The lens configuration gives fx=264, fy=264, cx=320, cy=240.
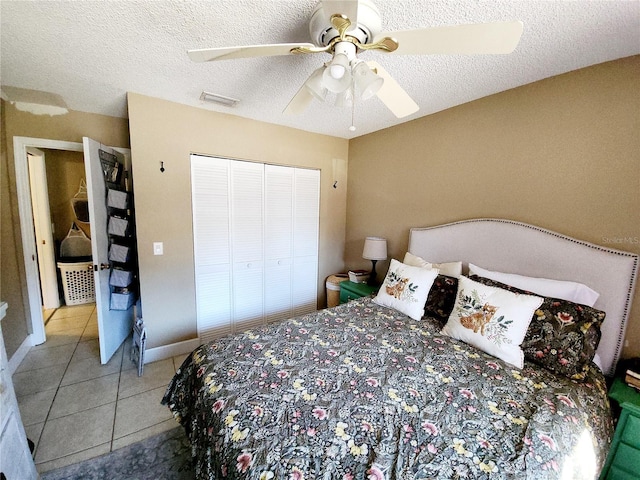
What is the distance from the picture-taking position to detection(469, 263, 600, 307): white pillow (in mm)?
1612

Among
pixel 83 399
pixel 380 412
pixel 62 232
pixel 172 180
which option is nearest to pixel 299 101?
pixel 172 180

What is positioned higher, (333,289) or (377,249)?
(377,249)

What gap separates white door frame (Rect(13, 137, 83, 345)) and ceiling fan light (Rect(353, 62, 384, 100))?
288cm

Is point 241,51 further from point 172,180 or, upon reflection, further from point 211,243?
point 211,243

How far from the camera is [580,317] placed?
4.78 ft

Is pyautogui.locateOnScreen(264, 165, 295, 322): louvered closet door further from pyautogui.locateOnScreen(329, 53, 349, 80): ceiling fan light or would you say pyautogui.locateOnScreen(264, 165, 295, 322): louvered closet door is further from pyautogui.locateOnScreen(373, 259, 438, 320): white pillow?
pyautogui.locateOnScreen(329, 53, 349, 80): ceiling fan light

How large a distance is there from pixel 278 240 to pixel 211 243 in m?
0.76

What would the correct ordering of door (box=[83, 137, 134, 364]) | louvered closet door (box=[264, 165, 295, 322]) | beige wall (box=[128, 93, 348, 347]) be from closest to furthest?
door (box=[83, 137, 134, 364])
beige wall (box=[128, 93, 348, 347])
louvered closet door (box=[264, 165, 295, 322])

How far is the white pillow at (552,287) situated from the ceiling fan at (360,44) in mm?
1434

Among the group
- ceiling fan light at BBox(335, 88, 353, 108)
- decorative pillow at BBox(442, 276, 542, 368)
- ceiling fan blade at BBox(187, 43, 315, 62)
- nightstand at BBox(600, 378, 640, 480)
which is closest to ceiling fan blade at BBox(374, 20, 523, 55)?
ceiling fan light at BBox(335, 88, 353, 108)

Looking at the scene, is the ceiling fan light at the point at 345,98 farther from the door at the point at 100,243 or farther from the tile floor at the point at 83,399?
the tile floor at the point at 83,399

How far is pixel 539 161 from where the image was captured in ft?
6.19

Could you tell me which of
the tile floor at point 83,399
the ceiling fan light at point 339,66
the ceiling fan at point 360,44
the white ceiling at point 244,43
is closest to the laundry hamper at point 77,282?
the tile floor at point 83,399

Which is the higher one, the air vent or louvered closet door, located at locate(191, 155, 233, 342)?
the air vent
